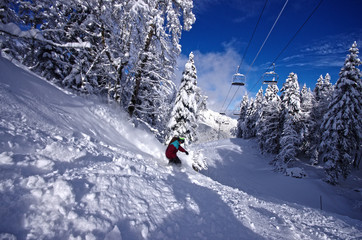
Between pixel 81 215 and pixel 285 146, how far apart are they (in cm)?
2481

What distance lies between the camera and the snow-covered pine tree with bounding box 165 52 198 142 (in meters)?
14.9

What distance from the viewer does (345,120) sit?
56.4 ft

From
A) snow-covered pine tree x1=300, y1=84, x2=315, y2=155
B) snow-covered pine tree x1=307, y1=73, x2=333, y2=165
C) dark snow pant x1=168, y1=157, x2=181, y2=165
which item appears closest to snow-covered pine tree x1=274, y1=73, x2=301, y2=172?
snow-covered pine tree x1=300, y1=84, x2=315, y2=155

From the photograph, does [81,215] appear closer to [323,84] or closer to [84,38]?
[84,38]

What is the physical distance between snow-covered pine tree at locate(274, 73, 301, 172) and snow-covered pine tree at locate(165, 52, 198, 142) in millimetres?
14769

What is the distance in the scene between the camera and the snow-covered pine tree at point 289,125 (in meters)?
21.0

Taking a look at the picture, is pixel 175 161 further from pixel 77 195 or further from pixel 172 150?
pixel 77 195

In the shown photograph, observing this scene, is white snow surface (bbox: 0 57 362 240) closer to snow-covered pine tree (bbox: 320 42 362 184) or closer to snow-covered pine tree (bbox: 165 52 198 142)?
snow-covered pine tree (bbox: 165 52 198 142)

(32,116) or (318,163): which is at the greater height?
(318,163)

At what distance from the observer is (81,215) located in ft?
6.21

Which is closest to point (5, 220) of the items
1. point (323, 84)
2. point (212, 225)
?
point (212, 225)

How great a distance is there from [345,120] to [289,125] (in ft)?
17.9

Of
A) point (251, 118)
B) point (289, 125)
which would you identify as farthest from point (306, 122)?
point (251, 118)

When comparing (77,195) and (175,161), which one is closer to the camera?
Answer: (77,195)
